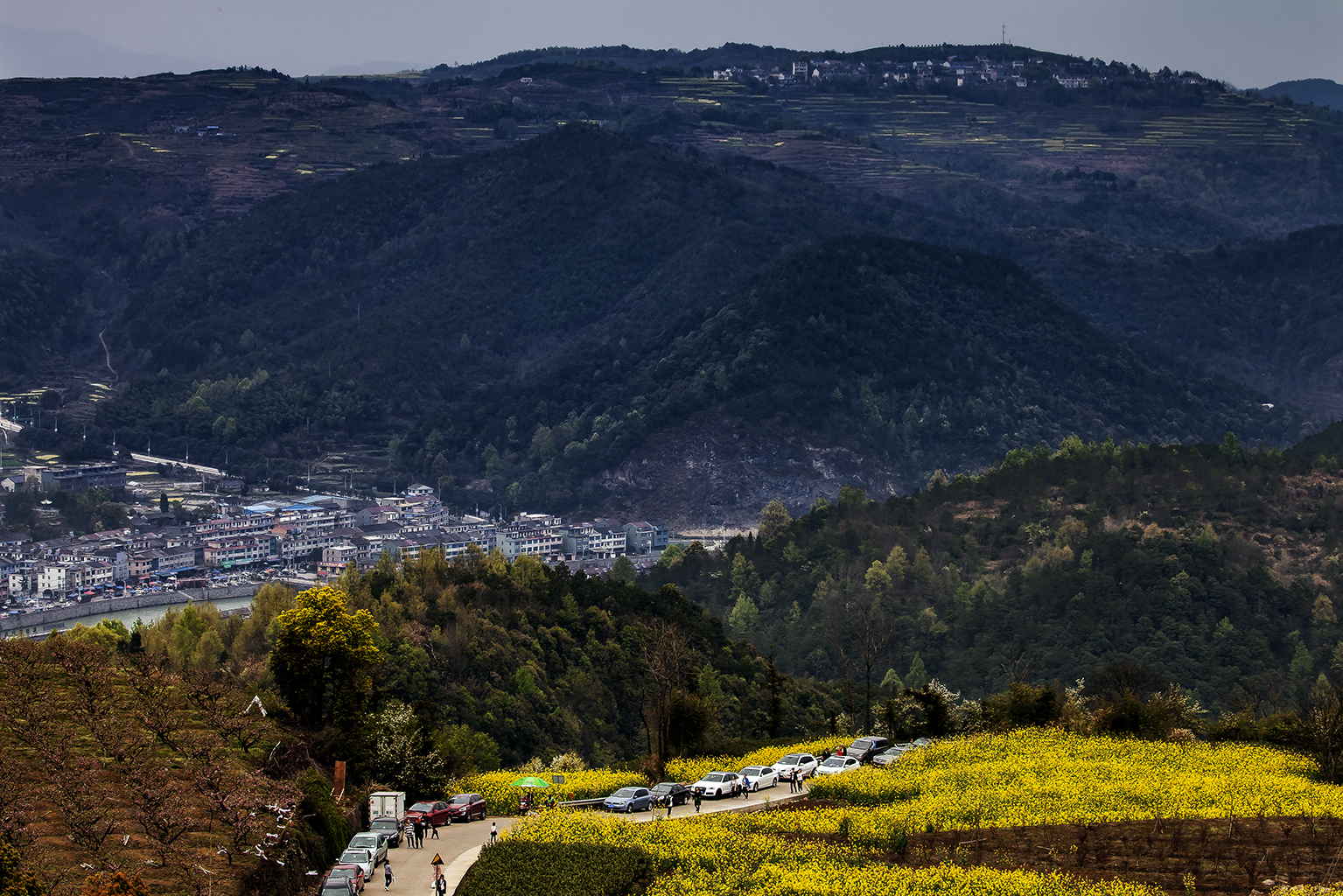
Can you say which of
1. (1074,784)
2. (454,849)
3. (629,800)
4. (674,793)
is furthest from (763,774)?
(454,849)

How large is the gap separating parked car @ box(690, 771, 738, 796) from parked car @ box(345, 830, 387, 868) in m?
14.8

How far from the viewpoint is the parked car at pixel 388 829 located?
59787mm

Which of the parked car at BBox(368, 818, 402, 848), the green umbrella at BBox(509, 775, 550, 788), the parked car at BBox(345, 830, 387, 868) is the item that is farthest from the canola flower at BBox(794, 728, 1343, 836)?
the parked car at BBox(345, 830, 387, 868)

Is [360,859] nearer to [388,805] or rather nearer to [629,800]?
[388,805]

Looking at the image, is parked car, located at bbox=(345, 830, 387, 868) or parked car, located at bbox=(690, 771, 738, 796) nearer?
parked car, located at bbox=(345, 830, 387, 868)

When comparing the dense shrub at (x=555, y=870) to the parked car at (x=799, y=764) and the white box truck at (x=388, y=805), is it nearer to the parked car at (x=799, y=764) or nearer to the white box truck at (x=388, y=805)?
the white box truck at (x=388, y=805)

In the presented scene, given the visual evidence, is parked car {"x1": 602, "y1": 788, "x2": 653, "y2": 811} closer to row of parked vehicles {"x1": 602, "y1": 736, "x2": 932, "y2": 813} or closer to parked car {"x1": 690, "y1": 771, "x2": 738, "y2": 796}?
row of parked vehicles {"x1": 602, "y1": 736, "x2": 932, "y2": 813}

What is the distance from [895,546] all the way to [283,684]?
106 m

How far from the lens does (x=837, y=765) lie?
75312 millimetres

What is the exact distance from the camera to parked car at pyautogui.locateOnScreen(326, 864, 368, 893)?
5281 cm

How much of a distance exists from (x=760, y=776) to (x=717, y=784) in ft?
9.26

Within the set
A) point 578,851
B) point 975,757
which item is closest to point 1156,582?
point 975,757

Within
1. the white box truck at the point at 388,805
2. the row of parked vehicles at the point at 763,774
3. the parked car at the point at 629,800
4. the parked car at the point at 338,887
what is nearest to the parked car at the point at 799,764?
the row of parked vehicles at the point at 763,774

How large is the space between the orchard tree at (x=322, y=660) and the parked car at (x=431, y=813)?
12.0 m
